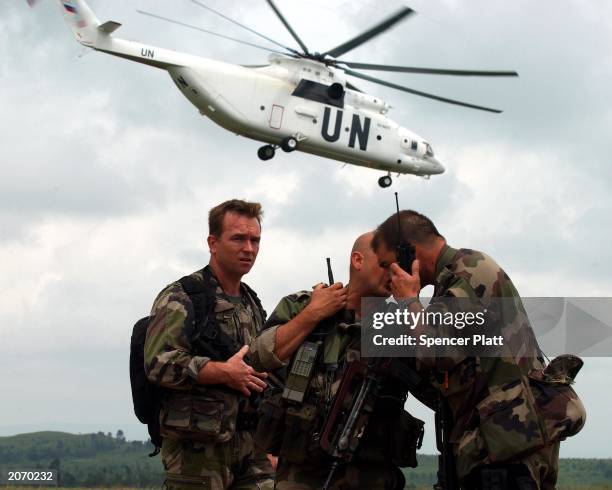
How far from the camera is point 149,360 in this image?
243 inches

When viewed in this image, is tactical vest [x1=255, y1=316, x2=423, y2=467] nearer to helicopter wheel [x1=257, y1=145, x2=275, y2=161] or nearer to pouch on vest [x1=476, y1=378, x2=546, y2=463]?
pouch on vest [x1=476, y1=378, x2=546, y2=463]

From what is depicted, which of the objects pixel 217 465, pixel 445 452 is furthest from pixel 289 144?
pixel 445 452

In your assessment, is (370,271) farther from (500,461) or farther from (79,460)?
(79,460)

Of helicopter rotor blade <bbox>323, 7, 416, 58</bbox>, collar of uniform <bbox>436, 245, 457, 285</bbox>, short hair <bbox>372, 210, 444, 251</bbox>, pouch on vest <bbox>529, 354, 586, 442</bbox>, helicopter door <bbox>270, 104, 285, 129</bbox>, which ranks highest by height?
helicopter rotor blade <bbox>323, 7, 416, 58</bbox>

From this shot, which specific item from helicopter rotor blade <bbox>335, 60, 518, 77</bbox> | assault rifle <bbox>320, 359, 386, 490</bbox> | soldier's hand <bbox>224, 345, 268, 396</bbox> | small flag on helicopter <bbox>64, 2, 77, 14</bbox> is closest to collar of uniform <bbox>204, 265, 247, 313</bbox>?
soldier's hand <bbox>224, 345, 268, 396</bbox>

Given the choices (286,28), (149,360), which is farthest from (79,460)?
(149,360)

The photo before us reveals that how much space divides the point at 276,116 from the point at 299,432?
29.3m

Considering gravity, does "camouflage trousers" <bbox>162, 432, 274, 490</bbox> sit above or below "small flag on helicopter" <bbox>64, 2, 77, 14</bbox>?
below

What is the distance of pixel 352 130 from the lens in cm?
3509

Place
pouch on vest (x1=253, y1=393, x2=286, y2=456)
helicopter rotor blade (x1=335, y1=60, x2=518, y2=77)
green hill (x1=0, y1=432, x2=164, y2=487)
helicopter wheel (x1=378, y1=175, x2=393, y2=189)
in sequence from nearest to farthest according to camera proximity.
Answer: pouch on vest (x1=253, y1=393, x2=286, y2=456)
helicopter rotor blade (x1=335, y1=60, x2=518, y2=77)
helicopter wheel (x1=378, y1=175, x2=393, y2=189)
green hill (x1=0, y1=432, x2=164, y2=487)

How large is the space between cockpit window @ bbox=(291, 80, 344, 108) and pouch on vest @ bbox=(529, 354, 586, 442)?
29944 millimetres

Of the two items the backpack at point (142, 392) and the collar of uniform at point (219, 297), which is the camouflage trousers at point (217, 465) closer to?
the backpack at point (142, 392)

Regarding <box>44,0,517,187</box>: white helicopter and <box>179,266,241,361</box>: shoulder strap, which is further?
<box>44,0,517,187</box>: white helicopter

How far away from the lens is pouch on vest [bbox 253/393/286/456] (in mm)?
5219
